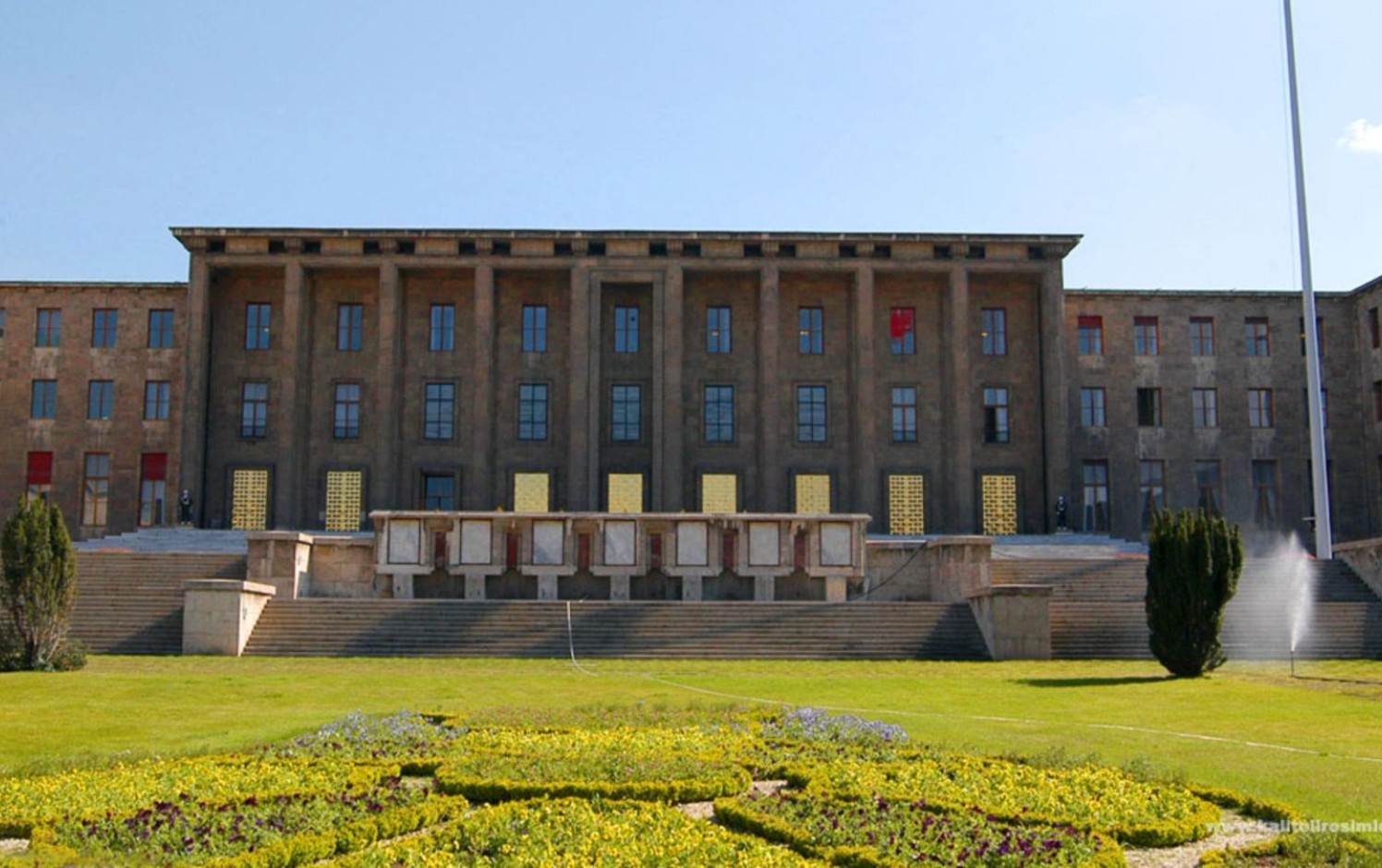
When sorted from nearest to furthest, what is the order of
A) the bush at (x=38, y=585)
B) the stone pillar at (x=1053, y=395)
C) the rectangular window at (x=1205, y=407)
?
the bush at (x=38, y=585) → the stone pillar at (x=1053, y=395) → the rectangular window at (x=1205, y=407)

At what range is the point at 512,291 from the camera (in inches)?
2115

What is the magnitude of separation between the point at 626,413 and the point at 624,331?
3.23 metres

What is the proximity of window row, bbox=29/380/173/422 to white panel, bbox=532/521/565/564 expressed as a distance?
2308 centimetres

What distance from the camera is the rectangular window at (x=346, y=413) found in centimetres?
5238

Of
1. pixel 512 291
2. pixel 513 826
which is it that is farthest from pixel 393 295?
pixel 513 826

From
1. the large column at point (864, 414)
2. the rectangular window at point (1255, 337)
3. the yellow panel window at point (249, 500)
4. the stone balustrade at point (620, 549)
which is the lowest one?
the stone balustrade at point (620, 549)

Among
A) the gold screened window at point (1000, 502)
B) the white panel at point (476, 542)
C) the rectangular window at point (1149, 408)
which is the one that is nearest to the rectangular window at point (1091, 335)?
the rectangular window at point (1149, 408)

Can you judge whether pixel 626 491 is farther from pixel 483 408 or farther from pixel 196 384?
pixel 196 384

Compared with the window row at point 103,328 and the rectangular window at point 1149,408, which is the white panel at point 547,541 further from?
the rectangular window at point 1149,408

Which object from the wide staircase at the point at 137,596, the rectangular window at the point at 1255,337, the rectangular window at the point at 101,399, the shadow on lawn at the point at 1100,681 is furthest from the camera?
the rectangular window at the point at 1255,337

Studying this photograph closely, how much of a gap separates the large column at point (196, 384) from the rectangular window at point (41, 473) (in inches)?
231

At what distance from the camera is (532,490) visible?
5225 centimetres

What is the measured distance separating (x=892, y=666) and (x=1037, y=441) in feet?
88.8

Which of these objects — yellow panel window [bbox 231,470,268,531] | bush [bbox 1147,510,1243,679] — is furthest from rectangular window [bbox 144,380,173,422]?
bush [bbox 1147,510,1243,679]
